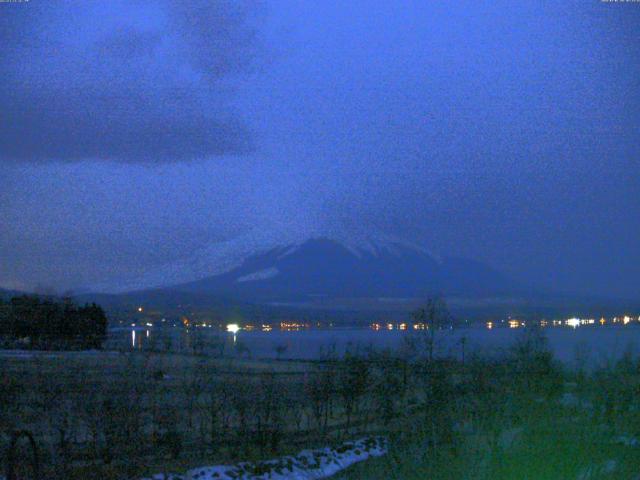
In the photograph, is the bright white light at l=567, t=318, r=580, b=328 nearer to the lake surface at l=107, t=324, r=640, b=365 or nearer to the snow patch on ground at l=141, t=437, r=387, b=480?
the lake surface at l=107, t=324, r=640, b=365

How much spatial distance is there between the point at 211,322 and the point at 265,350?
16.7 m

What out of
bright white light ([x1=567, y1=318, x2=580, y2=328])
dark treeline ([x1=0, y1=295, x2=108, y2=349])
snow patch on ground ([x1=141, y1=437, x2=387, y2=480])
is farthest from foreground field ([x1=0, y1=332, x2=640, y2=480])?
dark treeline ([x1=0, y1=295, x2=108, y2=349])

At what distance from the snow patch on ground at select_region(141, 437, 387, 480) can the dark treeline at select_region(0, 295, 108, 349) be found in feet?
153

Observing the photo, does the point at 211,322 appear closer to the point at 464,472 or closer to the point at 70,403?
the point at 70,403

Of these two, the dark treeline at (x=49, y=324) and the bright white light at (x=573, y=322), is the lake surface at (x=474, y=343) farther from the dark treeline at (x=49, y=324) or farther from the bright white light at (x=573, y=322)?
the dark treeline at (x=49, y=324)

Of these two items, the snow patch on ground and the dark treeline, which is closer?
the snow patch on ground

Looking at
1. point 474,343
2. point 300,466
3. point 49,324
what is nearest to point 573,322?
point 474,343

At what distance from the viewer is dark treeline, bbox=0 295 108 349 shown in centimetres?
6594

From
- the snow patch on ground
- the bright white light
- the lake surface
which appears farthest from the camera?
the bright white light

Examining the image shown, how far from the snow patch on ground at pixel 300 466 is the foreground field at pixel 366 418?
62cm

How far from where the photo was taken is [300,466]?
1867 cm

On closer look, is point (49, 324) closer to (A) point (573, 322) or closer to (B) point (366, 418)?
(A) point (573, 322)

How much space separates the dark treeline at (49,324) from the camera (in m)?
65.9

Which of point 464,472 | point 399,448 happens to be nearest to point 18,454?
point 399,448
